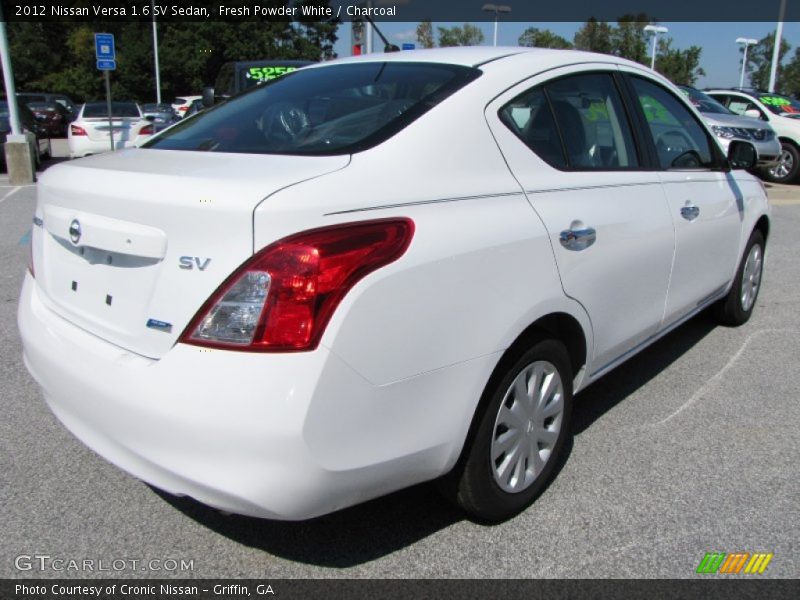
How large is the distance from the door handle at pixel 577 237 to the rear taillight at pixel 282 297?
98 centimetres

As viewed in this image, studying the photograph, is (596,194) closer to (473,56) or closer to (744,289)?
(473,56)

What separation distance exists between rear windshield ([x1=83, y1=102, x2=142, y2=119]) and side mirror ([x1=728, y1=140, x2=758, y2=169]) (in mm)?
15461

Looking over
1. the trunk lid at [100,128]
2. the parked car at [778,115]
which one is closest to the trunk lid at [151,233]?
the trunk lid at [100,128]

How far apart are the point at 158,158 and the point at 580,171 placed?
61.9 inches

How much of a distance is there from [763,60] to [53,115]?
194ft

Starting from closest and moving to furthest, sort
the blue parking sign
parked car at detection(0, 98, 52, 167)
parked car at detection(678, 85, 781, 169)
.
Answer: parked car at detection(678, 85, 781, 169) < parked car at detection(0, 98, 52, 167) < the blue parking sign

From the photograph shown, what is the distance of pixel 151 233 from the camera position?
1.97 m

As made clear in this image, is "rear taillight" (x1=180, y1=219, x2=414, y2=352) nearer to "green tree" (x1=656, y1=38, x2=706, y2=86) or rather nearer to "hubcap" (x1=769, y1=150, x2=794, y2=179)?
"hubcap" (x1=769, y1=150, x2=794, y2=179)

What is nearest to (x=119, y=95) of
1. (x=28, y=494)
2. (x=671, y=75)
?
(x=671, y=75)

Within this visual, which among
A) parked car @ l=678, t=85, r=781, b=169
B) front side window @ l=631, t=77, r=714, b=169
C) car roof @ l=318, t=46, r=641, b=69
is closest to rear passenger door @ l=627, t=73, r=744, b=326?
front side window @ l=631, t=77, r=714, b=169

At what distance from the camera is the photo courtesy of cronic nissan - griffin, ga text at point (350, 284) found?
184 centimetres

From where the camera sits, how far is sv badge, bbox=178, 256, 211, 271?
1.87 metres

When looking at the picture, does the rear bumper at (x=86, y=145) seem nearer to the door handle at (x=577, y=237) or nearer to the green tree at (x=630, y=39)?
the door handle at (x=577, y=237)

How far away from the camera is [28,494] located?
273cm
